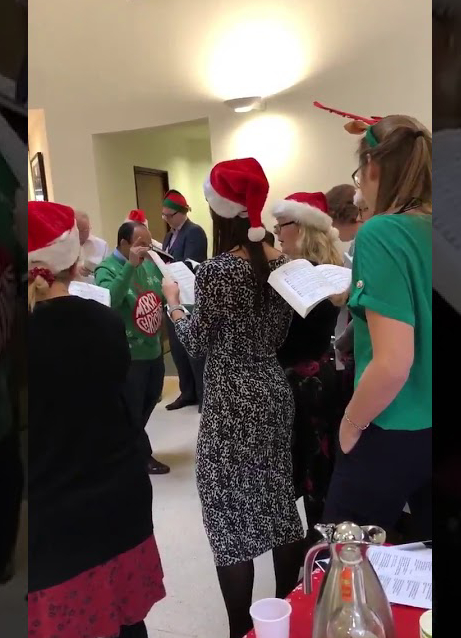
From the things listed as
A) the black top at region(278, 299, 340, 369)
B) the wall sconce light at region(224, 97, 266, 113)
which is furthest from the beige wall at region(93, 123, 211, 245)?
the black top at region(278, 299, 340, 369)

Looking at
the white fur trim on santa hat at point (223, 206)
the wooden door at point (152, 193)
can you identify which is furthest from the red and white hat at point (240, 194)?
the wooden door at point (152, 193)

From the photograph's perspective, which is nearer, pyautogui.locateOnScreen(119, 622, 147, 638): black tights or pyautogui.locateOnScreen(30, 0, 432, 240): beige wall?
pyautogui.locateOnScreen(119, 622, 147, 638): black tights

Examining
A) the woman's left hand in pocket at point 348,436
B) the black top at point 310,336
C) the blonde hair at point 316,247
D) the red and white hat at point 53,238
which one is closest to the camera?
the red and white hat at point 53,238

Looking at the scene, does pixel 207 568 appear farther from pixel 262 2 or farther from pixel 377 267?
pixel 262 2

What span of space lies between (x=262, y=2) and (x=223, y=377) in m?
2.01

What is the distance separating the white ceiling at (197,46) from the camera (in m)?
2.12

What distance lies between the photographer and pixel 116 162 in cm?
326

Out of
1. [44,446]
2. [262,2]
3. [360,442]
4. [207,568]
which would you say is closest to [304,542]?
[207,568]

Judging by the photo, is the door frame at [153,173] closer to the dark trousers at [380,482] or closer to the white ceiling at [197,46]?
the white ceiling at [197,46]

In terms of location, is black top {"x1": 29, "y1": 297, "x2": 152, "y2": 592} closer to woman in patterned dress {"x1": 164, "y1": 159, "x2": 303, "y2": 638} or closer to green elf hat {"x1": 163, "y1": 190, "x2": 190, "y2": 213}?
woman in patterned dress {"x1": 164, "y1": 159, "x2": 303, "y2": 638}

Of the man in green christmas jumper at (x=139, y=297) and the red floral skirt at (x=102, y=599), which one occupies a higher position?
the man in green christmas jumper at (x=139, y=297)

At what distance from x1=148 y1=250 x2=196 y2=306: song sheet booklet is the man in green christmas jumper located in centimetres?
11

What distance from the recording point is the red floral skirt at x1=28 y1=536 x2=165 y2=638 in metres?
0.81
